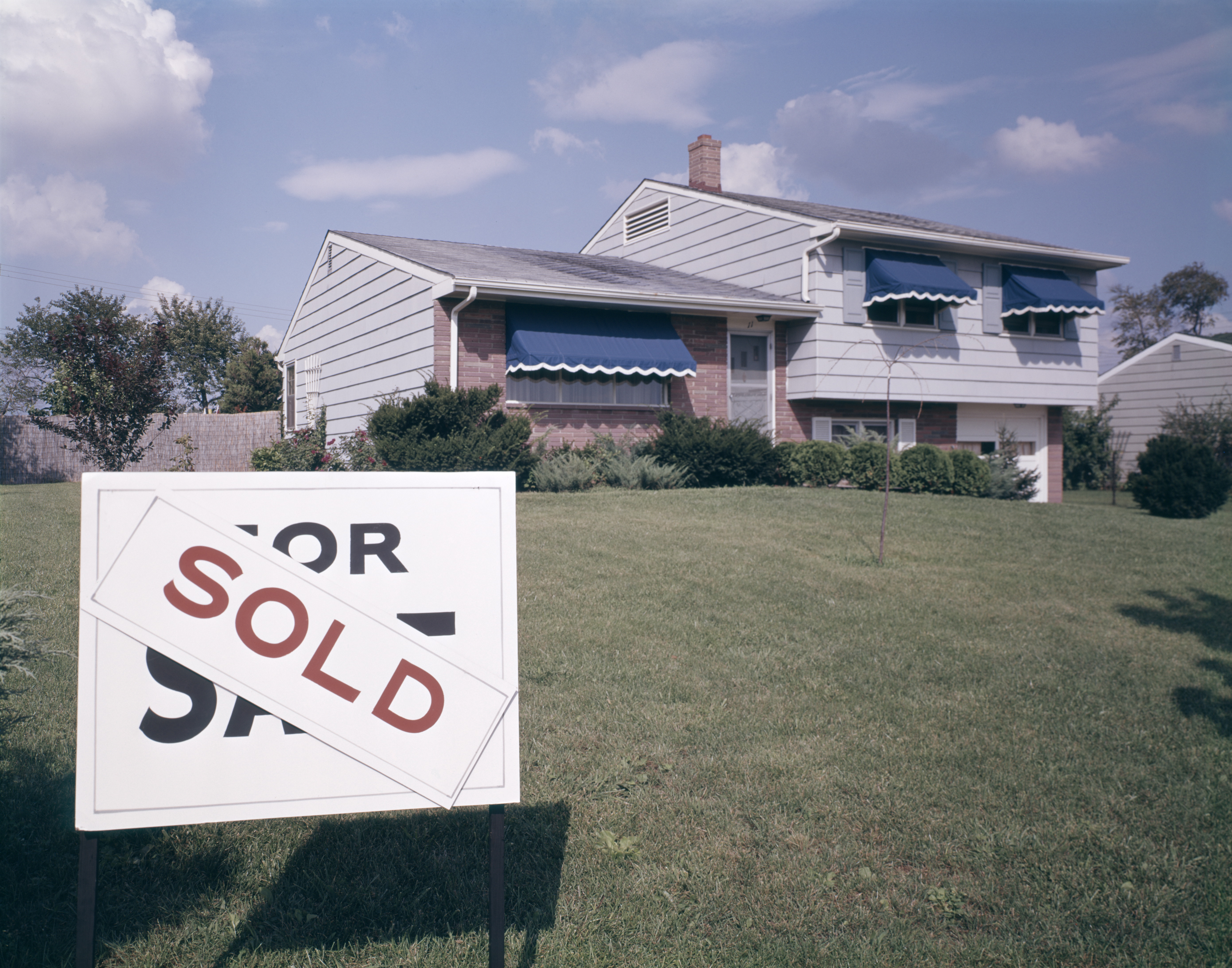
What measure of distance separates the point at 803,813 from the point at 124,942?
93.5 inches

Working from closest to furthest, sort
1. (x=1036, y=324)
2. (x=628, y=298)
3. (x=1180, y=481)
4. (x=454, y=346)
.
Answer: (x=454, y=346), (x=628, y=298), (x=1180, y=481), (x=1036, y=324)

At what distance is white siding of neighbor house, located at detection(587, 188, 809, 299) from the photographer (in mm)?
16219

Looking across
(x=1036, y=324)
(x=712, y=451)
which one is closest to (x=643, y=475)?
(x=712, y=451)

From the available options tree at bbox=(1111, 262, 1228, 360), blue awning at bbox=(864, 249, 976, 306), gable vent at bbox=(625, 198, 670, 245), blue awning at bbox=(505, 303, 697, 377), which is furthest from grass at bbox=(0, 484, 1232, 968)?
tree at bbox=(1111, 262, 1228, 360)

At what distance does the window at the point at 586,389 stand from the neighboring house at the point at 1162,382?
728 inches

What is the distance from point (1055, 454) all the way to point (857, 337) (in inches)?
292

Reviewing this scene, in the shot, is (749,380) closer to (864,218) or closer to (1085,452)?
(864,218)

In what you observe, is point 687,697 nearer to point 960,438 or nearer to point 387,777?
point 387,777

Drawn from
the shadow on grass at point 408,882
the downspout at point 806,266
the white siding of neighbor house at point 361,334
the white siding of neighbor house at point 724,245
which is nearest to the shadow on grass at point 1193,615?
the shadow on grass at point 408,882

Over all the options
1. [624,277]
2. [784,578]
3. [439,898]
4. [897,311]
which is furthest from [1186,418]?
[439,898]

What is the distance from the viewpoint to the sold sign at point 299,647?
82.7 inches

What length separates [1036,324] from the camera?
18.5 metres

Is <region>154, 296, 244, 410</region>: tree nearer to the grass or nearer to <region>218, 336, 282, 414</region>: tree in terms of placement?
<region>218, 336, 282, 414</region>: tree

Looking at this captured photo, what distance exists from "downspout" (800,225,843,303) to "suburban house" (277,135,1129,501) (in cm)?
4
